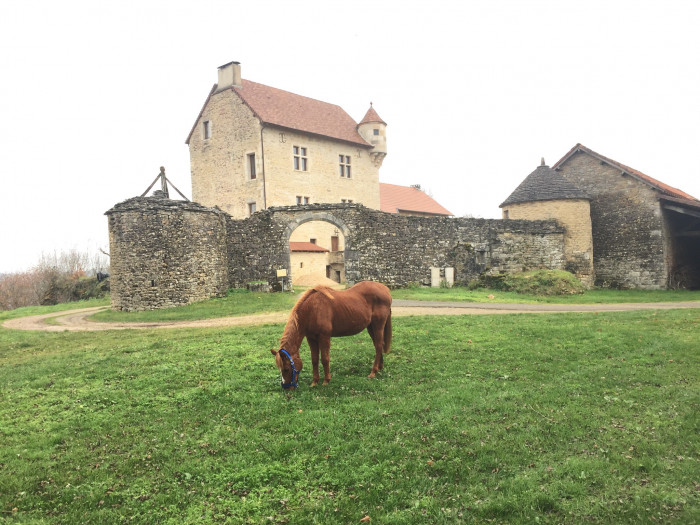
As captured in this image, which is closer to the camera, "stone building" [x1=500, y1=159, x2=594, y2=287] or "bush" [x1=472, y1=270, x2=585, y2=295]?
"bush" [x1=472, y1=270, x2=585, y2=295]

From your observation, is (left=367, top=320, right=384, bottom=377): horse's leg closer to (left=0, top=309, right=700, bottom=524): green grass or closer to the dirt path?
(left=0, top=309, right=700, bottom=524): green grass

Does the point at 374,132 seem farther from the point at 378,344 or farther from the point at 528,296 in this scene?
the point at 378,344

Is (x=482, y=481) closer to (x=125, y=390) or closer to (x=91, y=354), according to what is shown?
(x=125, y=390)

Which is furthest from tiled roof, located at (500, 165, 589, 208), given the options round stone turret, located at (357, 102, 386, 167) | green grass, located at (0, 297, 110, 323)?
green grass, located at (0, 297, 110, 323)

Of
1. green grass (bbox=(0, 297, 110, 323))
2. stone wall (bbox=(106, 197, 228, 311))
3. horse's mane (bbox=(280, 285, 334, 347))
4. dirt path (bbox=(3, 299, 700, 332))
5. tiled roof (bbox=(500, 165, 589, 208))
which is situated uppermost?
tiled roof (bbox=(500, 165, 589, 208))

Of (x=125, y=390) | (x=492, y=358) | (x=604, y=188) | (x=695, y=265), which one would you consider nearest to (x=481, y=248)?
(x=604, y=188)

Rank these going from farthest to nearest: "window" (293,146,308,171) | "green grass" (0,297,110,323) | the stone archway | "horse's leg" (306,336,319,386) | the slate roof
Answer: "window" (293,146,308,171)
the slate roof
the stone archway
"green grass" (0,297,110,323)
"horse's leg" (306,336,319,386)

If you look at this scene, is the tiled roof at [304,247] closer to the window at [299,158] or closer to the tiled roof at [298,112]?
the window at [299,158]

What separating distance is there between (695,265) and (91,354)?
37013 millimetres

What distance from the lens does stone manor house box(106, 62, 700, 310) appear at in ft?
73.2

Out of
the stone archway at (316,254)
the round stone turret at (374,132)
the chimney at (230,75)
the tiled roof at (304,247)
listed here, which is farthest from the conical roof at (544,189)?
the chimney at (230,75)

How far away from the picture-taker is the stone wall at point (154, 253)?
2175cm

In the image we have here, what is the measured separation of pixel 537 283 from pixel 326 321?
20411 millimetres

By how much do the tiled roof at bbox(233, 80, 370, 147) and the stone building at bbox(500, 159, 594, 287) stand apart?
17.7 m
